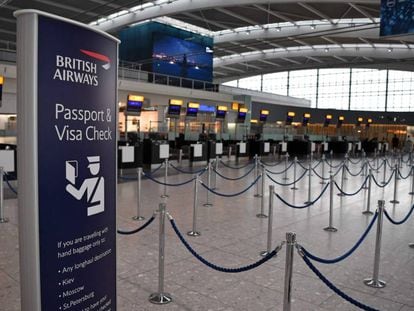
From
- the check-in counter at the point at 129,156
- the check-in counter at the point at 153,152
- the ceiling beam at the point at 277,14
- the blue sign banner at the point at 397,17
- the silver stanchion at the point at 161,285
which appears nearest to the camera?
the silver stanchion at the point at 161,285

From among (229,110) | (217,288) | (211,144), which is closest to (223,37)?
(229,110)

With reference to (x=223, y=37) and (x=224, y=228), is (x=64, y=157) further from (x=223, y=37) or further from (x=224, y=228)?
(x=223, y=37)

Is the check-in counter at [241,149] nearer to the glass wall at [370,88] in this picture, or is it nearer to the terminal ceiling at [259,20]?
the terminal ceiling at [259,20]

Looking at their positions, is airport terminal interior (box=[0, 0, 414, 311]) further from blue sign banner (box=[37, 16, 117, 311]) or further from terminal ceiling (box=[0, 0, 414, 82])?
terminal ceiling (box=[0, 0, 414, 82])

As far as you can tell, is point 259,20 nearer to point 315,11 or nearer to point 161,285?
point 315,11

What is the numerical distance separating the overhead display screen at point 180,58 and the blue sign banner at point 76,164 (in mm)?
27405

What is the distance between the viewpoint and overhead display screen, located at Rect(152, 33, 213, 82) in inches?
1161

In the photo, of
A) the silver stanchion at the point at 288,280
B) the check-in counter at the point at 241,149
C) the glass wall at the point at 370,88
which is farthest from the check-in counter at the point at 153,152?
the glass wall at the point at 370,88

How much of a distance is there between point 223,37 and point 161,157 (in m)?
21.6

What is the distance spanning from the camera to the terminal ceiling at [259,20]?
79.6 ft

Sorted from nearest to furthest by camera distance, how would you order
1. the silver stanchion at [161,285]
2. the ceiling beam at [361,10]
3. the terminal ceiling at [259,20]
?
the silver stanchion at [161,285] < the ceiling beam at [361,10] < the terminal ceiling at [259,20]

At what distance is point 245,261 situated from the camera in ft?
17.9

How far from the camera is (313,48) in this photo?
38.6 metres

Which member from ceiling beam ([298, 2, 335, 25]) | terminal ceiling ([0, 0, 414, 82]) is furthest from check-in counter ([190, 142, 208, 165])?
ceiling beam ([298, 2, 335, 25])
